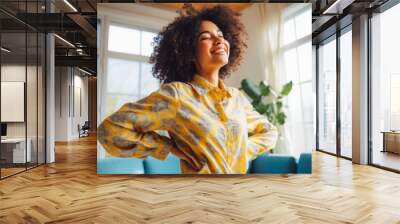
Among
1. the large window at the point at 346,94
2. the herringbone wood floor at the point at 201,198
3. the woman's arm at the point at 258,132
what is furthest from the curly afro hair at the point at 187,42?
the large window at the point at 346,94

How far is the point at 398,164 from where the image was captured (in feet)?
23.7

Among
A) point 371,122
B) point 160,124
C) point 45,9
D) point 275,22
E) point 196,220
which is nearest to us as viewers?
point 196,220

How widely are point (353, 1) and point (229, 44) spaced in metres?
2.55

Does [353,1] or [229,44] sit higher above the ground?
[353,1]

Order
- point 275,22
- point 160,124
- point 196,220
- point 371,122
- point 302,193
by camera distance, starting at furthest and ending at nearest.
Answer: point 371,122 < point 275,22 < point 160,124 < point 302,193 < point 196,220

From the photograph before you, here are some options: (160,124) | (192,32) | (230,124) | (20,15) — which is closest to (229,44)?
(192,32)

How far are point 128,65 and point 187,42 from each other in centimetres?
103

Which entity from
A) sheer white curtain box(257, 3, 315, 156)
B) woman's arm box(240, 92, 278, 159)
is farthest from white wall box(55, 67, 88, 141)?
sheer white curtain box(257, 3, 315, 156)

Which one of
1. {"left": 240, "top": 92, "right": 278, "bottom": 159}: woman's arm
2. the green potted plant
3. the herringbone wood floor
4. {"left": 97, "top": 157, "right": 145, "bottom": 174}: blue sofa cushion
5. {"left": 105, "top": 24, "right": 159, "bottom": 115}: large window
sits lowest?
the herringbone wood floor

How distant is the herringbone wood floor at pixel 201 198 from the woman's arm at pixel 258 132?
50cm

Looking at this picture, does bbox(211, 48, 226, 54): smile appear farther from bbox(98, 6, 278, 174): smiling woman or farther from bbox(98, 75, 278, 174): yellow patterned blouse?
bbox(98, 75, 278, 174): yellow patterned blouse

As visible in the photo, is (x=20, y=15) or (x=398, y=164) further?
(x=398, y=164)

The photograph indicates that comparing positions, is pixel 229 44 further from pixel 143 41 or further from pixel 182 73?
pixel 143 41

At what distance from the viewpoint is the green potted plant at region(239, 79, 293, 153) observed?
20.7 ft
